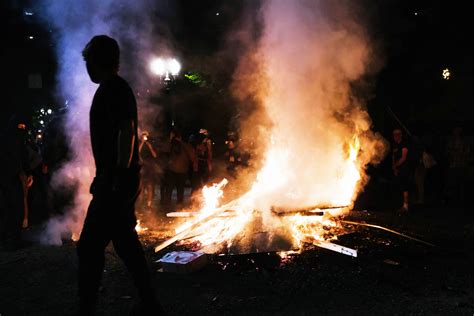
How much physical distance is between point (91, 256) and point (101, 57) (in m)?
1.60

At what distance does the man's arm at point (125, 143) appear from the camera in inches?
125

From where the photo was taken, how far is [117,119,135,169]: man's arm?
3.17m

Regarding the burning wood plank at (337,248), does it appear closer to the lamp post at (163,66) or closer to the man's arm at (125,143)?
the man's arm at (125,143)

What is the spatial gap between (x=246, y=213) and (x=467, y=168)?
6.33m

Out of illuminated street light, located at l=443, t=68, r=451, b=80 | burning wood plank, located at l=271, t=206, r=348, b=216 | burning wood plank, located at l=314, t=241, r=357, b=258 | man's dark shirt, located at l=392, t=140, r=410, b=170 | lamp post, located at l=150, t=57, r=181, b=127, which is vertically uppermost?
illuminated street light, located at l=443, t=68, r=451, b=80

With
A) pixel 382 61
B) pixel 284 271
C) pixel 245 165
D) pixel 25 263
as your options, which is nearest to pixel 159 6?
pixel 245 165

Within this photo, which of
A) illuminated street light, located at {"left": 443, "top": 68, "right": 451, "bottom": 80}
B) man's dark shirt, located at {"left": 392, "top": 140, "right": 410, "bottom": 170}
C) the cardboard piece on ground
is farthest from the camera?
illuminated street light, located at {"left": 443, "top": 68, "right": 451, "bottom": 80}

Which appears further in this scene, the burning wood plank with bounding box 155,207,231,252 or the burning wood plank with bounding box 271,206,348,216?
the burning wood plank with bounding box 271,206,348,216

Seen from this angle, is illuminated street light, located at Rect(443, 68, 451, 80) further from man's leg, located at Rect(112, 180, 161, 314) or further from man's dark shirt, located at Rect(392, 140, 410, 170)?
man's leg, located at Rect(112, 180, 161, 314)

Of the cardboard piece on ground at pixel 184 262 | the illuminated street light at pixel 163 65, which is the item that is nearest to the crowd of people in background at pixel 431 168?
the cardboard piece on ground at pixel 184 262

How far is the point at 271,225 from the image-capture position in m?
6.48

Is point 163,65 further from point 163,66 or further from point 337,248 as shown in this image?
point 337,248

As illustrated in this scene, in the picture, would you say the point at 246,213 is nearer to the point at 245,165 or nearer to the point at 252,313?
the point at 252,313

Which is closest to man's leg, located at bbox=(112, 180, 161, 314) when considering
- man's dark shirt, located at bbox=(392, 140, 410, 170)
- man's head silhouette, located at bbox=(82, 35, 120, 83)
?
man's head silhouette, located at bbox=(82, 35, 120, 83)
